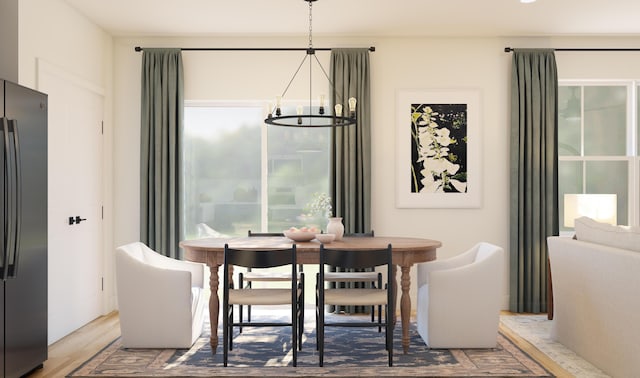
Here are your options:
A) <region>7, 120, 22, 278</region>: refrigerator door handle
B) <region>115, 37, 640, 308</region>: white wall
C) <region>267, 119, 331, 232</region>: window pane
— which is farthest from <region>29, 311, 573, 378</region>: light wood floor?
<region>267, 119, 331, 232</region>: window pane

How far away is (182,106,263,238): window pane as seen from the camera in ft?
18.6

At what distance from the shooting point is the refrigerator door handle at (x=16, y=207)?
10.4ft

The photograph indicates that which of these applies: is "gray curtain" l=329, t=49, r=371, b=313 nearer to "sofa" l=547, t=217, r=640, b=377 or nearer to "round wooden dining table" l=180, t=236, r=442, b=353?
"round wooden dining table" l=180, t=236, r=442, b=353

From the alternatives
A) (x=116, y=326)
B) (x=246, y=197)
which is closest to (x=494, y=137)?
(x=246, y=197)

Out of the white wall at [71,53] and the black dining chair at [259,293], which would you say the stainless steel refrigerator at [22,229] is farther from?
the black dining chair at [259,293]

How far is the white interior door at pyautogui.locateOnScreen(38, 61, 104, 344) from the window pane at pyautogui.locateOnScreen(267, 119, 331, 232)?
5.43 feet

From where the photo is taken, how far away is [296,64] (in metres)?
5.59

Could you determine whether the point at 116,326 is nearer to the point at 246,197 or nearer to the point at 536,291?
the point at 246,197

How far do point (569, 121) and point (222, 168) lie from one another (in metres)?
3.55

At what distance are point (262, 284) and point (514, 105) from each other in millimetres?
3042

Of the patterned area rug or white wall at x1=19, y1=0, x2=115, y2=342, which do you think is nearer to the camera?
the patterned area rug

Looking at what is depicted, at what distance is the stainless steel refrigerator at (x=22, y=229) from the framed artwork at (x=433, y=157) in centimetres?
323

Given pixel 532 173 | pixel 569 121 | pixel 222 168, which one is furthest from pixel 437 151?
pixel 222 168

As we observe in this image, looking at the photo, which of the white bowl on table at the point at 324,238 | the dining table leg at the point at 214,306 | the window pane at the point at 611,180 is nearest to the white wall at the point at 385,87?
the window pane at the point at 611,180
